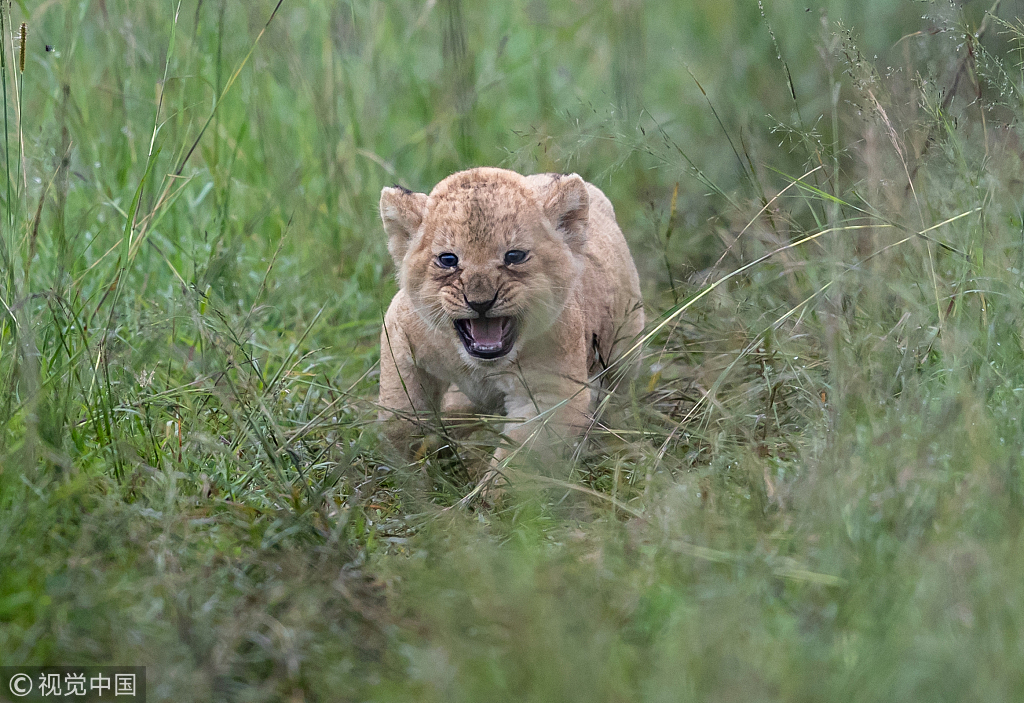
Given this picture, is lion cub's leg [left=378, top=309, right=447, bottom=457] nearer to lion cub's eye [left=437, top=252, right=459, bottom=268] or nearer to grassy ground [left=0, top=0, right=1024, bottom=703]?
grassy ground [left=0, top=0, right=1024, bottom=703]

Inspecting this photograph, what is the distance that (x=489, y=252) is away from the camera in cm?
372

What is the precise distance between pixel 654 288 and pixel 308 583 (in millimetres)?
3212

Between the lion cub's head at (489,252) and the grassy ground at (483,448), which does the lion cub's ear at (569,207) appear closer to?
the lion cub's head at (489,252)

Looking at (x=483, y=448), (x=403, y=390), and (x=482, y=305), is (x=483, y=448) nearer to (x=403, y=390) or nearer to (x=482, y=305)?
(x=403, y=390)

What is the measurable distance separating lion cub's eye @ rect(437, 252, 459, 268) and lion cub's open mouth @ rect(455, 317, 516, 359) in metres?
0.22

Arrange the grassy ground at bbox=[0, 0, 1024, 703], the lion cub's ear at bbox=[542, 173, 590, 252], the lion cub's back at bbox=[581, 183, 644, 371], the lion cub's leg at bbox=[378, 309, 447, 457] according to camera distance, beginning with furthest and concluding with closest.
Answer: the lion cub's back at bbox=[581, 183, 644, 371], the lion cub's leg at bbox=[378, 309, 447, 457], the lion cub's ear at bbox=[542, 173, 590, 252], the grassy ground at bbox=[0, 0, 1024, 703]

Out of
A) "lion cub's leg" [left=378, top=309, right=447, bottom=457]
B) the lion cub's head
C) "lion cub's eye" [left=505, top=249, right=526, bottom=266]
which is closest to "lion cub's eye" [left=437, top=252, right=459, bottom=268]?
the lion cub's head

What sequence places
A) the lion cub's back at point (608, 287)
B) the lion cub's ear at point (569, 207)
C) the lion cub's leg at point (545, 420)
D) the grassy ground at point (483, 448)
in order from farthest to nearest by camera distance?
the lion cub's back at point (608, 287)
the lion cub's ear at point (569, 207)
the lion cub's leg at point (545, 420)
the grassy ground at point (483, 448)

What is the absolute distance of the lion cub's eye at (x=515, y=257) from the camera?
12.3 ft

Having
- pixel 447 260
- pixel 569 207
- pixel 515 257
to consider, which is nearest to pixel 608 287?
pixel 569 207

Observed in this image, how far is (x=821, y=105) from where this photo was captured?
21.8 ft

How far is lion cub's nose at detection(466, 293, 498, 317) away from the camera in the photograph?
3641 mm

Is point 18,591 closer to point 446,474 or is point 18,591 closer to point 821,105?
point 446,474

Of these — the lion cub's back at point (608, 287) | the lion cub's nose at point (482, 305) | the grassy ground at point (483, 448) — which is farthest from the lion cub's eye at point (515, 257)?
the grassy ground at point (483, 448)
